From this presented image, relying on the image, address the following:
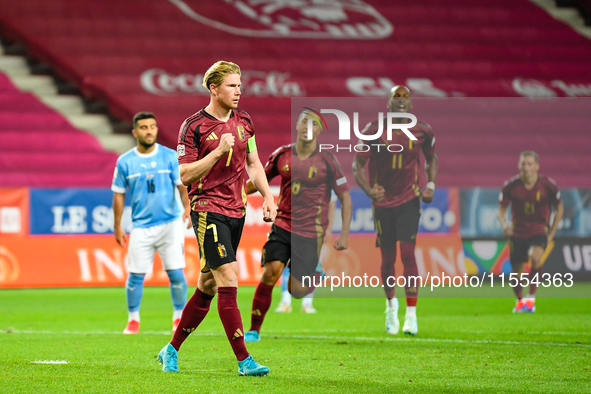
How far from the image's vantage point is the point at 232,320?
186 inches

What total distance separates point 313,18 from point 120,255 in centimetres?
928

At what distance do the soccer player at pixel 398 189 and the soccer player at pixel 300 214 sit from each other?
Result: 0.38 meters

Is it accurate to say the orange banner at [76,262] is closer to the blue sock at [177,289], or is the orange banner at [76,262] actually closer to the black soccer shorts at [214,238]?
the blue sock at [177,289]

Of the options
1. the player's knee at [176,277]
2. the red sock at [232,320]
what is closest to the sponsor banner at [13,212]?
the player's knee at [176,277]

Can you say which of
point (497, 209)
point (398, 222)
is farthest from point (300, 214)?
point (497, 209)

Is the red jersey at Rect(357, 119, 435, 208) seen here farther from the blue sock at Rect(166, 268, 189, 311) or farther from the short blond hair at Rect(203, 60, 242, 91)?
the short blond hair at Rect(203, 60, 242, 91)

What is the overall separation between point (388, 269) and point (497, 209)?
7.38ft

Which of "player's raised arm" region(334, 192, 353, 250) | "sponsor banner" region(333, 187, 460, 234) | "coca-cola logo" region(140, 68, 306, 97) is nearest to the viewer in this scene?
"player's raised arm" region(334, 192, 353, 250)

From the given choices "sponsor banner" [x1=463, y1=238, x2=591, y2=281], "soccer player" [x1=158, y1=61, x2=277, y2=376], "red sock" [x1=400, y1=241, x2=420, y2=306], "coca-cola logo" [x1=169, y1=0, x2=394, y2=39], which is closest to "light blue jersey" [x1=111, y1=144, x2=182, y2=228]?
"red sock" [x1=400, y1=241, x2=420, y2=306]

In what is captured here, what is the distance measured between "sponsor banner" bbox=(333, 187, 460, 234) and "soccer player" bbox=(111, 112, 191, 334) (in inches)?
62.1

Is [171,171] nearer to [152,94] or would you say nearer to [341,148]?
[341,148]

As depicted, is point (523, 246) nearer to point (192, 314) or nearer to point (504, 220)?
point (504, 220)

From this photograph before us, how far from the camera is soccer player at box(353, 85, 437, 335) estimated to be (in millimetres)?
7270

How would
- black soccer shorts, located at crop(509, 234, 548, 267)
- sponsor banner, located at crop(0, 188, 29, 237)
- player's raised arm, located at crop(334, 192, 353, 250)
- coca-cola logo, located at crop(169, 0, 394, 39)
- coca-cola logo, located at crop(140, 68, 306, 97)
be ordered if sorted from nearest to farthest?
1. player's raised arm, located at crop(334, 192, 353, 250)
2. black soccer shorts, located at crop(509, 234, 548, 267)
3. sponsor banner, located at crop(0, 188, 29, 237)
4. coca-cola logo, located at crop(140, 68, 306, 97)
5. coca-cola logo, located at crop(169, 0, 394, 39)
